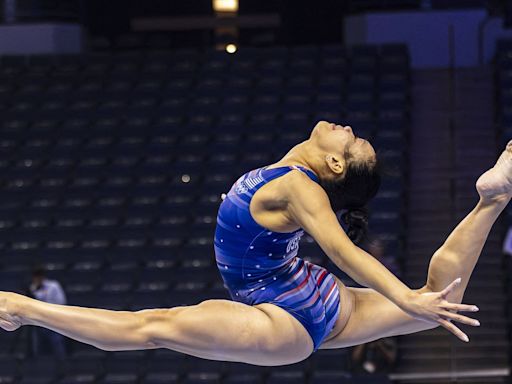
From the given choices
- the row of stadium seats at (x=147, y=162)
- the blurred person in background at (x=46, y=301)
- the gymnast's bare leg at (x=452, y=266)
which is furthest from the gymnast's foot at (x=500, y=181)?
the blurred person in background at (x=46, y=301)

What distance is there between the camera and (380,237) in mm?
9320

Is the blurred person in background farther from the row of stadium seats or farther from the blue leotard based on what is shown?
the blue leotard

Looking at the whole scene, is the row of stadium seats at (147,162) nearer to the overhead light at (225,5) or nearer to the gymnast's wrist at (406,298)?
the overhead light at (225,5)

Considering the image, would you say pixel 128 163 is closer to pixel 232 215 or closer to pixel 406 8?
pixel 406 8

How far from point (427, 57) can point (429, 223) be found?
2.71m

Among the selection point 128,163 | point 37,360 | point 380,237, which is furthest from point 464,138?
point 37,360

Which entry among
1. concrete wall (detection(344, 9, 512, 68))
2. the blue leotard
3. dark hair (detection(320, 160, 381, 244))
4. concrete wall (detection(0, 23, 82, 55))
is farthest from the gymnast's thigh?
concrete wall (detection(0, 23, 82, 55))

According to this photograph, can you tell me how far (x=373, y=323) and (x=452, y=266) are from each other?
0.42 metres

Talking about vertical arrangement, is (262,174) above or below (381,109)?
above

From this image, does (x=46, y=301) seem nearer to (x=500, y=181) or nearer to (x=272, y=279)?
(x=272, y=279)

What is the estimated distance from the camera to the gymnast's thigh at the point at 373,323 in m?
4.36

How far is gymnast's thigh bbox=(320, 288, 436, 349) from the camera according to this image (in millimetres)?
4355

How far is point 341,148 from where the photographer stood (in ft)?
13.6

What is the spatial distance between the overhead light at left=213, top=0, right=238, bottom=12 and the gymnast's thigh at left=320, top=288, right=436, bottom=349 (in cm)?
998
